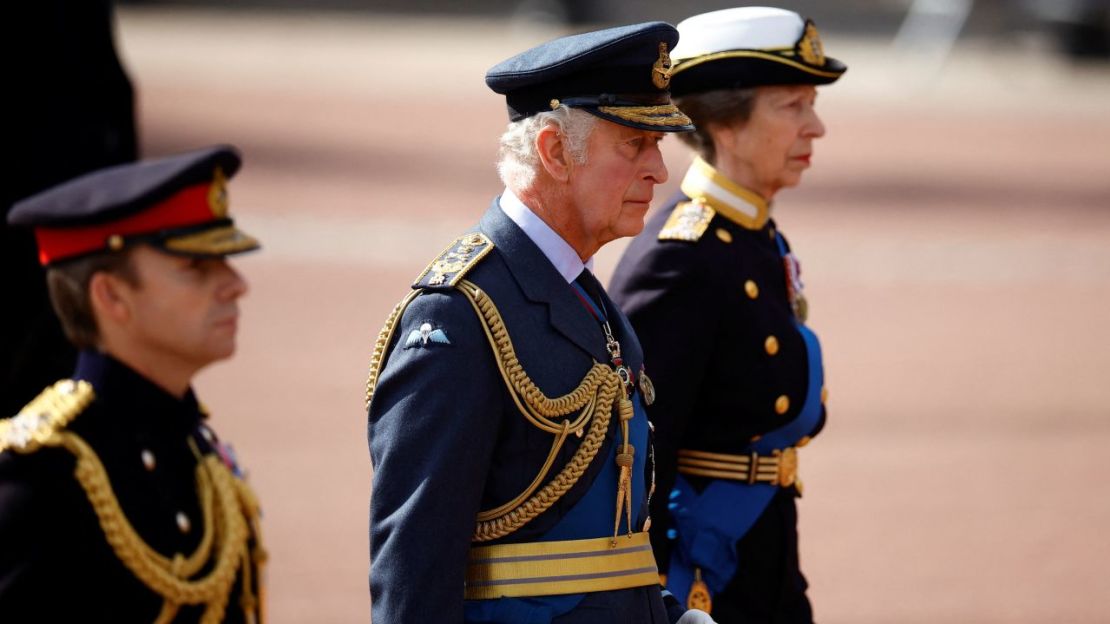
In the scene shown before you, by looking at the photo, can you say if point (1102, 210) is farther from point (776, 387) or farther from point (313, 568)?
point (776, 387)

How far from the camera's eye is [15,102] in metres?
5.28

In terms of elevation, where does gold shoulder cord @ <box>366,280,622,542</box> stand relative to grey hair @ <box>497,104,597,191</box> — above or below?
below

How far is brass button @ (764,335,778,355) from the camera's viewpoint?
3.92 metres

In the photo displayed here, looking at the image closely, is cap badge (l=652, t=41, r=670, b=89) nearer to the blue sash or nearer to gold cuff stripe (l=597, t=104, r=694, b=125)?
gold cuff stripe (l=597, t=104, r=694, b=125)

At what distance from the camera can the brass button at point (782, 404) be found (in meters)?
3.92

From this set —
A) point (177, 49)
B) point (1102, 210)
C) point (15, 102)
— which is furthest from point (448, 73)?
point (15, 102)

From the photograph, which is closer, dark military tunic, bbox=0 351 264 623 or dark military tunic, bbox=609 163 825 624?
dark military tunic, bbox=0 351 264 623

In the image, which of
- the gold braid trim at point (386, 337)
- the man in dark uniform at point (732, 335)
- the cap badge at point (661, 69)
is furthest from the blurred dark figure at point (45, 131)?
the cap badge at point (661, 69)

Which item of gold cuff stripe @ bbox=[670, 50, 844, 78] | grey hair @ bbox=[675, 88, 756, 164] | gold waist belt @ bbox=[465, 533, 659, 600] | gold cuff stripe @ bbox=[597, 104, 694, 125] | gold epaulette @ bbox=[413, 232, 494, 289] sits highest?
gold cuff stripe @ bbox=[597, 104, 694, 125]

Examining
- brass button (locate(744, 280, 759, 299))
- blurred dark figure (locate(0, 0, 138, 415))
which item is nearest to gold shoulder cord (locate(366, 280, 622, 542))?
brass button (locate(744, 280, 759, 299))

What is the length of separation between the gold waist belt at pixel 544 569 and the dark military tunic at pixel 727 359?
0.88 meters

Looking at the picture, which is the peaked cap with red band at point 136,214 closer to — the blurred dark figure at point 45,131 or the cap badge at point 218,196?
the cap badge at point 218,196

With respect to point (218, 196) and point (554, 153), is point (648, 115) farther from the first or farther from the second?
point (218, 196)

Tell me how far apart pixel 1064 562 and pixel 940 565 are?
643 millimetres
